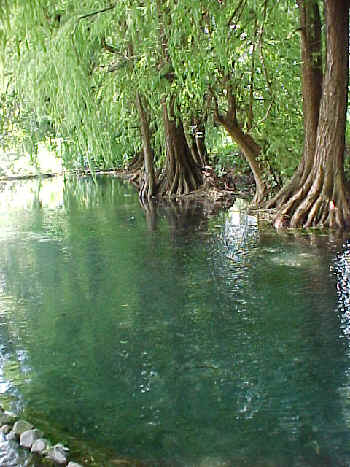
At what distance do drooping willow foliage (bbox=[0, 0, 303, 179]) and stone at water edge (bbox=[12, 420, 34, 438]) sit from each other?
2867 millimetres

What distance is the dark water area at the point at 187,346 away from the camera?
11.0ft

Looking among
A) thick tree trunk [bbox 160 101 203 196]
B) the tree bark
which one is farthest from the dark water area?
thick tree trunk [bbox 160 101 203 196]

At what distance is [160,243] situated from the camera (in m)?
9.09

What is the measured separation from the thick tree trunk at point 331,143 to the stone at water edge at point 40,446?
257 inches

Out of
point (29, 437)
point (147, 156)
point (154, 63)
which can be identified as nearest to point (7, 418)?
point (29, 437)

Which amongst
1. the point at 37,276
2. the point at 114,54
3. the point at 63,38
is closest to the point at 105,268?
the point at 37,276

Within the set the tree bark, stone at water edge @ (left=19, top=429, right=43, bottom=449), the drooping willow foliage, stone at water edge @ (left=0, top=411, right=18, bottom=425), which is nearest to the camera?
stone at water edge @ (left=19, top=429, right=43, bottom=449)

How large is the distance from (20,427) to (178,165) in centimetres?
1268

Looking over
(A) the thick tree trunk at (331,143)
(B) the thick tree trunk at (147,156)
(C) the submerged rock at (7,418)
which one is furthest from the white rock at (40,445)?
(B) the thick tree trunk at (147,156)

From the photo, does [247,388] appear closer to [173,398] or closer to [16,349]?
[173,398]

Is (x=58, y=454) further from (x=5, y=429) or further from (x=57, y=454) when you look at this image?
(x=5, y=429)

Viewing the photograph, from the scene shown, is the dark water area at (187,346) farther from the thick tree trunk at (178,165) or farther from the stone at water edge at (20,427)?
the thick tree trunk at (178,165)

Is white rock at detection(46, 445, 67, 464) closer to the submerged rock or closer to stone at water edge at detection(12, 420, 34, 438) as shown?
stone at water edge at detection(12, 420, 34, 438)

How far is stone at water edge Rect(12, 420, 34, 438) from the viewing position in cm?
339
